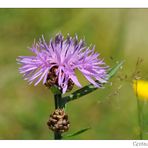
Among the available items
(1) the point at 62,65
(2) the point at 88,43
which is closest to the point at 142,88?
(2) the point at 88,43

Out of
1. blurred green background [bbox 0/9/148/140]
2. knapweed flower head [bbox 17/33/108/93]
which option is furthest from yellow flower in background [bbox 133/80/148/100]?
knapweed flower head [bbox 17/33/108/93]

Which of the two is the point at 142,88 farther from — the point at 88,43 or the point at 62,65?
the point at 62,65

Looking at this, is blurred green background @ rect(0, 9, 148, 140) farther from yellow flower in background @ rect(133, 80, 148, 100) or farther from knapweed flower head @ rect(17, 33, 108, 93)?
knapweed flower head @ rect(17, 33, 108, 93)

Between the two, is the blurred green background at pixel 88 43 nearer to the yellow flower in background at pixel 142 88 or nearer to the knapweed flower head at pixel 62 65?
the yellow flower in background at pixel 142 88

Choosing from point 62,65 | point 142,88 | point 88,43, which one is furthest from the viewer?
point 88,43

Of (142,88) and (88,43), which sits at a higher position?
(88,43)

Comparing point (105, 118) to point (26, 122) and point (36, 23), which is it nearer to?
point (26, 122)
